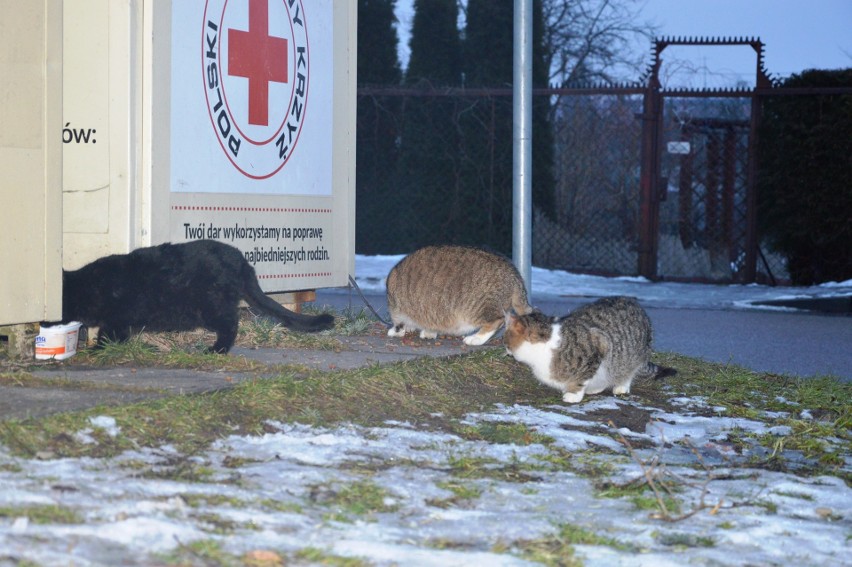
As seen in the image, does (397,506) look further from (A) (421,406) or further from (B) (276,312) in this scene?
(B) (276,312)

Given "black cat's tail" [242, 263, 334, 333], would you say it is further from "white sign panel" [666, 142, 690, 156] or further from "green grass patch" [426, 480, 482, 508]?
"white sign panel" [666, 142, 690, 156]

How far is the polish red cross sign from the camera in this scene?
5.99m

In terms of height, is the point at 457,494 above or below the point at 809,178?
below

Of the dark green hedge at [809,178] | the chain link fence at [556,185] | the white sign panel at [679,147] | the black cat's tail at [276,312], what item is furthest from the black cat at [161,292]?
the dark green hedge at [809,178]

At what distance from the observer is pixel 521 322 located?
5.32m

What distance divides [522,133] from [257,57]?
5.98 feet

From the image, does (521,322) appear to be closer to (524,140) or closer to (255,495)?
(524,140)

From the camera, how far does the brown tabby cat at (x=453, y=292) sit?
632 centimetres

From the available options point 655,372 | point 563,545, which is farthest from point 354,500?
point 655,372

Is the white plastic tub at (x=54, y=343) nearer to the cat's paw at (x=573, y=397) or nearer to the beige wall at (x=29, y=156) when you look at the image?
the beige wall at (x=29, y=156)

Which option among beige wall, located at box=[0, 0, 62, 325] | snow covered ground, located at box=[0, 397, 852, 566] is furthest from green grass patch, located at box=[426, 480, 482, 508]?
beige wall, located at box=[0, 0, 62, 325]

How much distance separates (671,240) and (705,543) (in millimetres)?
12642

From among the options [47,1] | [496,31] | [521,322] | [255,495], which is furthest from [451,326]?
[496,31]

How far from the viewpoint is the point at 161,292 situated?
17.6ft
